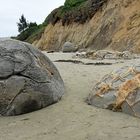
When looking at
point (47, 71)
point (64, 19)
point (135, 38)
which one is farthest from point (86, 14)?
point (47, 71)

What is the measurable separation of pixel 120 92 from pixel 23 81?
140 cm

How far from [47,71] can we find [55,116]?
39.6 inches

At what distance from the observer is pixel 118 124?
5.24 meters

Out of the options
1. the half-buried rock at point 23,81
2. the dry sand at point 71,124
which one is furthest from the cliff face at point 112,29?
the dry sand at point 71,124

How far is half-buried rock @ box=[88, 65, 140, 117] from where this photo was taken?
568cm

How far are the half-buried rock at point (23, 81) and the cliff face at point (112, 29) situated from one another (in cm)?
1144

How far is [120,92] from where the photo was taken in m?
5.92

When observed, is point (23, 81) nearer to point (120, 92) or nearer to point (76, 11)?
point (120, 92)

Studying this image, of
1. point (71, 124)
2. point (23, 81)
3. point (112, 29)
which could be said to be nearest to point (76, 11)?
point (112, 29)

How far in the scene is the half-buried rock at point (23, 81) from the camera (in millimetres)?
6020

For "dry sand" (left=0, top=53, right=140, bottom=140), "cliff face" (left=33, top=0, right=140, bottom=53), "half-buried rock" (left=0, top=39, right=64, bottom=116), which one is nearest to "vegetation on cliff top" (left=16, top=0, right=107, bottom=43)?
"cliff face" (left=33, top=0, right=140, bottom=53)

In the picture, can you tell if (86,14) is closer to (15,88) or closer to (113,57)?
(113,57)

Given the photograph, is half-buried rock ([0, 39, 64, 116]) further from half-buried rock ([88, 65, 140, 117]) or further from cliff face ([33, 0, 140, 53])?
cliff face ([33, 0, 140, 53])

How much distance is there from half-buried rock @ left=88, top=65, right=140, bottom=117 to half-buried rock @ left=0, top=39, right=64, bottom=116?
68 cm
